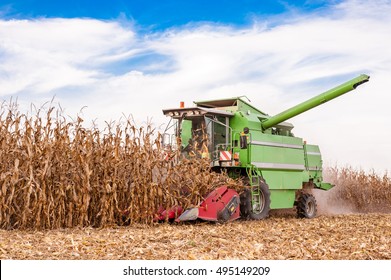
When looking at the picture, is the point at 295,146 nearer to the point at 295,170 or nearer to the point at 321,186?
the point at 295,170

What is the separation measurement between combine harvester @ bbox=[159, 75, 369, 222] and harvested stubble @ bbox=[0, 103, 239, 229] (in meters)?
0.59

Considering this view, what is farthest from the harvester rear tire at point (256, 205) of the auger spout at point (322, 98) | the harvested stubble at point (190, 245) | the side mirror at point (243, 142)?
the harvested stubble at point (190, 245)

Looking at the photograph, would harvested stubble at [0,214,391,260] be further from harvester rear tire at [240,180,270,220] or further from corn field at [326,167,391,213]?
corn field at [326,167,391,213]

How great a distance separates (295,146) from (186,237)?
708 centimetres

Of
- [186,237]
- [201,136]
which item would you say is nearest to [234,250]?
[186,237]

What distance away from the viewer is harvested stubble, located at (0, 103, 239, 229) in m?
9.28

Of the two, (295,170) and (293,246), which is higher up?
(295,170)

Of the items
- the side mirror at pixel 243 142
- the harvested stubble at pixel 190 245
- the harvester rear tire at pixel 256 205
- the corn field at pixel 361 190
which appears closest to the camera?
the harvested stubble at pixel 190 245

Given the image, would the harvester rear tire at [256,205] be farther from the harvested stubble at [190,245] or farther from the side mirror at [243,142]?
the harvested stubble at [190,245]

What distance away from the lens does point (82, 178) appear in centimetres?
967

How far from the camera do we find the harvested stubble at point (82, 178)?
9.28 m
